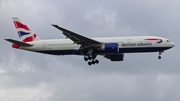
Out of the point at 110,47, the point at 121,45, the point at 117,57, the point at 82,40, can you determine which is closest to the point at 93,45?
the point at 82,40

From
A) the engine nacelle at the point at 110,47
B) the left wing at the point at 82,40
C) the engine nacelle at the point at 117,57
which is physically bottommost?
the engine nacelle at the point at 117,57

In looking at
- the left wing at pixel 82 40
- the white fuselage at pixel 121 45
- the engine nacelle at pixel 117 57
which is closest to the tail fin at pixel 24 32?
the white fuselage at pixel 121 45

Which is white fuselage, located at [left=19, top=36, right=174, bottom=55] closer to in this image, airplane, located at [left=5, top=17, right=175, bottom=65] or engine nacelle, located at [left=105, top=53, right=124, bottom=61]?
airplane, located at [left=5, top=17, right=175, bottom=65]

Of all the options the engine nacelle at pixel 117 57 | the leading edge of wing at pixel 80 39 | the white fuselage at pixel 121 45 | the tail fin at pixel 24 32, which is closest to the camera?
the leading edge of wing at pixel 80 39

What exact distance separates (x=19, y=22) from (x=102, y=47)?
608 inches

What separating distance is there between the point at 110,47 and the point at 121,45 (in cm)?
171

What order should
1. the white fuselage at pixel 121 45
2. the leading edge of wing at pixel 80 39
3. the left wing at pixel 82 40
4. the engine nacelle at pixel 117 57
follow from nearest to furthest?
the leading edge of wing at pixel 80 39
the left wing at pixel 82 40
the white fuselage at pixel 121 45
the engine nacelle at pixel 117 57

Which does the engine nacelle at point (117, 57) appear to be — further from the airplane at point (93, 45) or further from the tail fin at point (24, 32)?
the tail fin at point (24, 32)

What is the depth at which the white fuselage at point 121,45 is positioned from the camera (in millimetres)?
77938

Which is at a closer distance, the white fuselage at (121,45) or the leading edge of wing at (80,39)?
the leading edge of wing at (80,39)

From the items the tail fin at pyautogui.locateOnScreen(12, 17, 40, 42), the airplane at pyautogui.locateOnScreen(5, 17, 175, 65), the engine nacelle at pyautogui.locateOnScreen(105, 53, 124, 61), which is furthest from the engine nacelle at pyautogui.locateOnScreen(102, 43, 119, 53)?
the tail fin at pyautogui.locateOnScreen(12, 17, 40, 42)

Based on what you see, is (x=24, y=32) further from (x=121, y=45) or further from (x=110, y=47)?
(x=121, y=45)

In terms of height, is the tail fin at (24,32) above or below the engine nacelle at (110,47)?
above

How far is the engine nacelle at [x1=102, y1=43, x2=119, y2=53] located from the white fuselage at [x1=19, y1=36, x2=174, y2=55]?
0.97m
